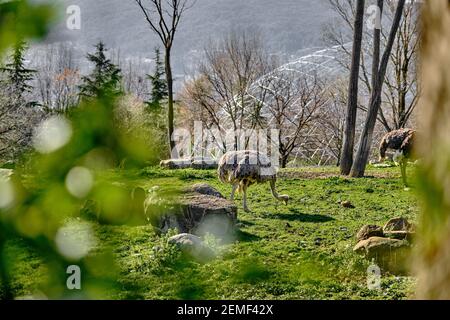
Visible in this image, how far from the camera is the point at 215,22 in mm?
77438

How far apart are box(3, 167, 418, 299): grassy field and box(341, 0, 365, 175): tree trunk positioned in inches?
40.7

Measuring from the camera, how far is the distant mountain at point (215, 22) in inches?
2985

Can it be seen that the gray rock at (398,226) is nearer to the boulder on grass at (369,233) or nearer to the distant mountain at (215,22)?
the boulder on grass at (369,233)

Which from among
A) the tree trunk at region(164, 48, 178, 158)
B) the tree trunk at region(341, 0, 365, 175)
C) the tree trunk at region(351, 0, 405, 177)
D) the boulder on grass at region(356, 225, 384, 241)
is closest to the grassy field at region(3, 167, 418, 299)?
the boulder on grass at region(356, 225, 384, 241)

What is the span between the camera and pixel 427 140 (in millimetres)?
522

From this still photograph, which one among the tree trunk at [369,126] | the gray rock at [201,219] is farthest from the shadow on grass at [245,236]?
the tree trunk at [369,126]

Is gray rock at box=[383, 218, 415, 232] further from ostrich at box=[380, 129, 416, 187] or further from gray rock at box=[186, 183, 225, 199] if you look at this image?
ostrich at box=[380, 129, 416, 187]

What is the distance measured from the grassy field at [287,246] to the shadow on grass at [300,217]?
0.05 feet

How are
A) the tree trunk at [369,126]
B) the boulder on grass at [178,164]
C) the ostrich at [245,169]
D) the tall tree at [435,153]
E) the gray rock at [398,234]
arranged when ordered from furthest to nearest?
the boulder on grass at [178,164], the tree trunk at [369,126], the ostrich at [245,169], the gray rock at [398,234], the tall tree at [435,153]

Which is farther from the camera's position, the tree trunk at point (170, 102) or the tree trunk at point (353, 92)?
the tree trunk at point (170, 102)

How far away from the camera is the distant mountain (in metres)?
75.8

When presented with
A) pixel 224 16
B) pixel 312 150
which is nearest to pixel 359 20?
pixel 312 150

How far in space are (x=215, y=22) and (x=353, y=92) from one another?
65.2 metres
